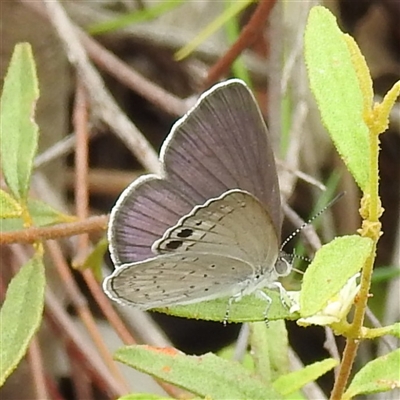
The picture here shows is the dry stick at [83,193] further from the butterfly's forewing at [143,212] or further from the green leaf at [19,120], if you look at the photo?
the butterfly's forewing at [143,212]

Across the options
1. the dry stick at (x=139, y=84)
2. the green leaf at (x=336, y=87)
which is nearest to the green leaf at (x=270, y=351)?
the green leaf at (x=336, y=87)

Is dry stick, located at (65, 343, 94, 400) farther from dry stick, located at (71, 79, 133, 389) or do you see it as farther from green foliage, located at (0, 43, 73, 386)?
green foliage, located at (0, 43, 73, 386)

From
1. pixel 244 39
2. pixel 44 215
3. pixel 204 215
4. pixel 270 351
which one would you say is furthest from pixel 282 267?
pixel 244 39

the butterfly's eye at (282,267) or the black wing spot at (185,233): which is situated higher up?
the black wing spot at (185,233)

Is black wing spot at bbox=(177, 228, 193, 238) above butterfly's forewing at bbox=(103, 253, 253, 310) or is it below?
above

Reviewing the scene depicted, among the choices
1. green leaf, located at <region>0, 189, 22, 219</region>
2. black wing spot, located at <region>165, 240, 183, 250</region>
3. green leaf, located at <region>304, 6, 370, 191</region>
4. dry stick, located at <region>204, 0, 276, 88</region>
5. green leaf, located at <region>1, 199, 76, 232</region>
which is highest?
dry stick, located at <region>204, 0, 276, 88</region>

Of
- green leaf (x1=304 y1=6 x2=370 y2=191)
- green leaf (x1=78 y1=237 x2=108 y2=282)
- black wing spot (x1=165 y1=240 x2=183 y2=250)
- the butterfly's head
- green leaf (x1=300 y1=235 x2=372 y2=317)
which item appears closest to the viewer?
green leaf (x1=300 y1=235 x2=372 y2=317)

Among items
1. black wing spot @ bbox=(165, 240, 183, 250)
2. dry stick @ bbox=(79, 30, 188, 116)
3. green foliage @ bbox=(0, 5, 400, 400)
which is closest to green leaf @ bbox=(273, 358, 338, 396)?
green foliage @ bbox=(0, 5, 400, 400)
